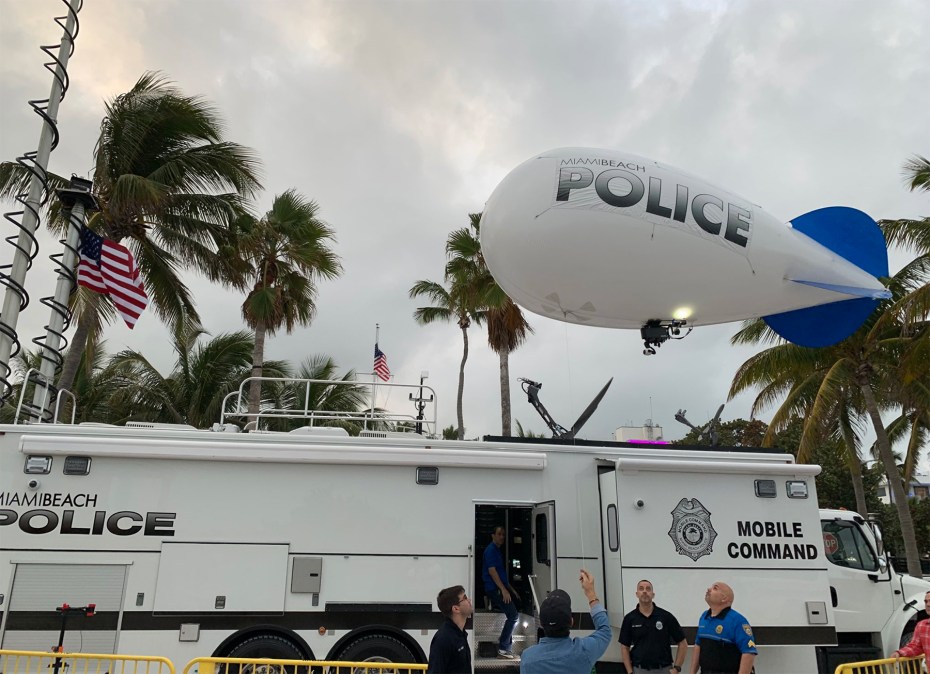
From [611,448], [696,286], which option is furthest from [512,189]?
[611,448]

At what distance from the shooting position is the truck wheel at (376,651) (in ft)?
23.0

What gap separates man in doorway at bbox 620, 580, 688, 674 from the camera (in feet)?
19.0

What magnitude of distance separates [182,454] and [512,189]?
481cm

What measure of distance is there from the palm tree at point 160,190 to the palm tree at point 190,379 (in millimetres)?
6308

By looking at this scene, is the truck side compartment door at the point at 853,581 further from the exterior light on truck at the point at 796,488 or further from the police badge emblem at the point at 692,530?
the police badge emblem at the point at 692,530

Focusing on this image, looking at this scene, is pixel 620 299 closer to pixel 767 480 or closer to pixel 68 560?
pixel 767 480

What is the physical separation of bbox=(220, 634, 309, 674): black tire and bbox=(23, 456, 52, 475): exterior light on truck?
108 inches

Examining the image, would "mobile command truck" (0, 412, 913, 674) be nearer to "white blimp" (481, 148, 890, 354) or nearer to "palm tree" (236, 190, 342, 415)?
"white blimp" (481, 148, 890, 354)

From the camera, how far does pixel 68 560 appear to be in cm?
689

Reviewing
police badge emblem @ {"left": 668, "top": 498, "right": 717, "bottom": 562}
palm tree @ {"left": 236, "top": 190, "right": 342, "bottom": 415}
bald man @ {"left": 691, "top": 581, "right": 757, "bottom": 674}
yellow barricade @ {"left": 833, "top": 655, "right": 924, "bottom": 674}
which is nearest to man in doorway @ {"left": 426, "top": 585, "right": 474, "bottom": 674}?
bald man @ {"left": 691, "top": 581, "right": 757, "bottom": 674}

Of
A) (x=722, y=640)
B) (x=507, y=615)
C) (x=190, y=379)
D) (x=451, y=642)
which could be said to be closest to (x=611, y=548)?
(x=507, y=615)

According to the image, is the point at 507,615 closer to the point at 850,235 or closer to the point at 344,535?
the point at 344,535

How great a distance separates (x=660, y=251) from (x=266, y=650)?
6150 millimetres

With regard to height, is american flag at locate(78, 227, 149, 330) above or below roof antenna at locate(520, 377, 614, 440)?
above
